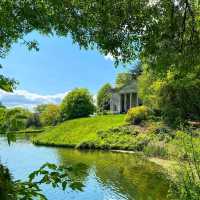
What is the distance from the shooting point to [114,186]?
18234 millimetres

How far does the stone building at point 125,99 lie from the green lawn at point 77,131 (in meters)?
10.2

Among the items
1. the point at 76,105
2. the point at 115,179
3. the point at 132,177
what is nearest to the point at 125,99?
the point at 76,105

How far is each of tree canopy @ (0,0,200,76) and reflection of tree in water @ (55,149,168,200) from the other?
5596 mm

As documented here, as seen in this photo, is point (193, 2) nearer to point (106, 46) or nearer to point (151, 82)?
point (106, 46)

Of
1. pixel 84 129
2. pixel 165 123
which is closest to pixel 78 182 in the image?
pixel 165 123

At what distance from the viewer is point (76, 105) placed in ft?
206

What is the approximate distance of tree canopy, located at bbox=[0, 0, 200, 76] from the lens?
620cm

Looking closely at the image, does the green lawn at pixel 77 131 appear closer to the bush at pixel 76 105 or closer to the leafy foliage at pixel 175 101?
the leafy foliage at pixel 175 101

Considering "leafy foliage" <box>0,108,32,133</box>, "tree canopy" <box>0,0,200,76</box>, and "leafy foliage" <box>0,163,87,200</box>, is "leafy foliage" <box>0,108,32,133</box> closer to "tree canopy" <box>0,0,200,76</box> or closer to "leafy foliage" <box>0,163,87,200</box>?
"leafy foliage" <box>0,163,87,200</box>

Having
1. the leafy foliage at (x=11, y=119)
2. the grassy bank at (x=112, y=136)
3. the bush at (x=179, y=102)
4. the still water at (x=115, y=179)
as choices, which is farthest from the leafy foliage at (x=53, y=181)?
the bush at (x=179, y=102)

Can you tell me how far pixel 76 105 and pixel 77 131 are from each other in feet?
50.4

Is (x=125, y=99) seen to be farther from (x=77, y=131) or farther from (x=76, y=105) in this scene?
(x=77, y=131)

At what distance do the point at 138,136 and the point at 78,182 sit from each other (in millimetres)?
34835

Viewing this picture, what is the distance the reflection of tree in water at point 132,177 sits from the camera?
16.9 metres
